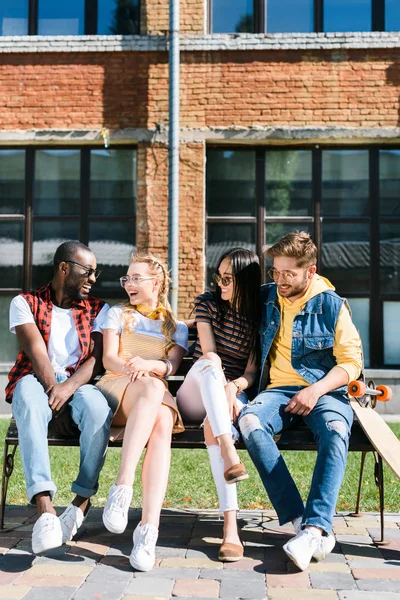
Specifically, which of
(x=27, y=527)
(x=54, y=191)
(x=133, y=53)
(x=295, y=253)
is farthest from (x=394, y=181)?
(x=27, y=527)

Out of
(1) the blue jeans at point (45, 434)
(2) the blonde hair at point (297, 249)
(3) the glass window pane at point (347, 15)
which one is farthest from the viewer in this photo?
(3) the glass window pane at point (347, 15)

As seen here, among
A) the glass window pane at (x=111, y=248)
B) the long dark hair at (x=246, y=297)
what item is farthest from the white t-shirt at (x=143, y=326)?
the glass window pane at (x=111, y=248)

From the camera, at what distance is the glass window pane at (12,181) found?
11.7 m

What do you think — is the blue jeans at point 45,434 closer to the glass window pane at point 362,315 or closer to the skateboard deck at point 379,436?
the skateboard deck at point 379,436

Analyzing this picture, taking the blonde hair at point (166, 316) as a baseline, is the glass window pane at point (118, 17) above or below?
above

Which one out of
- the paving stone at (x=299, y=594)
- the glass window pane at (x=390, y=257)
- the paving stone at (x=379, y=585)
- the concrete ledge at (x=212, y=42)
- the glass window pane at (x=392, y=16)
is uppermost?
the glass window pane at (x=392, y=16)

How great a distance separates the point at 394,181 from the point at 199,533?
8.19 metres

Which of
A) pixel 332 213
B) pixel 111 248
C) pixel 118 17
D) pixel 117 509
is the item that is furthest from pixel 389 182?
pixel 117 509

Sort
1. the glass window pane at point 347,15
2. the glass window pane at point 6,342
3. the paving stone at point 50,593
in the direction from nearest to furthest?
the paving stone at point 50,593 → the glass window pane at point 347,15 → the glass window pane at point 6,342

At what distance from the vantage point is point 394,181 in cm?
1146

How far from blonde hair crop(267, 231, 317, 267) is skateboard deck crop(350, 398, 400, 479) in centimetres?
84

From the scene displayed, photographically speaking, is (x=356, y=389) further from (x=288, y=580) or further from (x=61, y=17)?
(x=61, y=17)

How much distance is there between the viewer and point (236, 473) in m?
3.85

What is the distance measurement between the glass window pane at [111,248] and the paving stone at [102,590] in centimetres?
812
